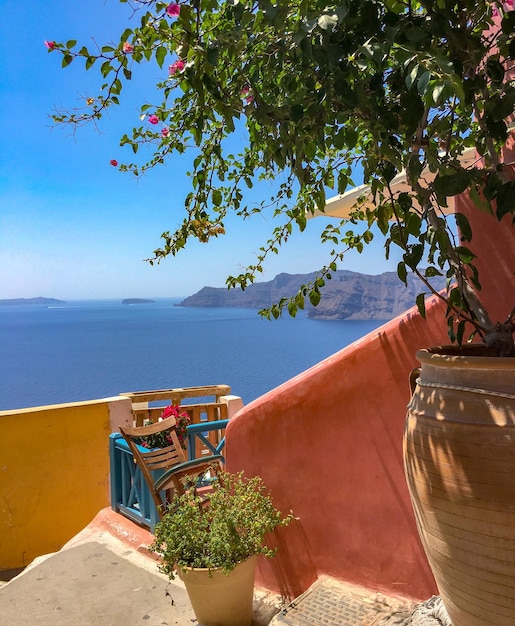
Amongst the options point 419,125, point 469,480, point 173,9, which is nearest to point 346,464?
point 469,480

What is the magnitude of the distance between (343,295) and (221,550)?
53.9ft

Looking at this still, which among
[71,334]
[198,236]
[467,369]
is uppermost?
[198,236]

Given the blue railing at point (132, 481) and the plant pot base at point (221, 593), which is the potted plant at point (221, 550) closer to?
the plant pot base at point (221, 593)

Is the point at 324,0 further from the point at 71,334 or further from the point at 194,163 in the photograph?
the point at 71,334

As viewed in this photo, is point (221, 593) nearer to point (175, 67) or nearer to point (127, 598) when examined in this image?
point (127, 598)

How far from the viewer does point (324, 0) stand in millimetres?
1209

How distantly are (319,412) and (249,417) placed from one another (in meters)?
0.42

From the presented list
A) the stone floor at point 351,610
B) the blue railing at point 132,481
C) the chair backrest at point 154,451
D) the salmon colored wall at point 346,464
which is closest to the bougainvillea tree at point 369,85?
the salmon colored wall at point 346,464

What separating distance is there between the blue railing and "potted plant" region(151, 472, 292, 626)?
1220mm

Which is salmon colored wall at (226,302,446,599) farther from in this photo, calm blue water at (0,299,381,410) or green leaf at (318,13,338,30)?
calm blue water at (0,299,381,410)

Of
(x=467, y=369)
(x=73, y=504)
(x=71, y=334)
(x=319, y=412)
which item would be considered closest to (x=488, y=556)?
(x=467, y=369)

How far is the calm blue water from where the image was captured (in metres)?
50.1

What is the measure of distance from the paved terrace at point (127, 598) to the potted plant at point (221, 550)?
20 cm

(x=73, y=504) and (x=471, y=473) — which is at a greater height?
(x=471, y=473)
